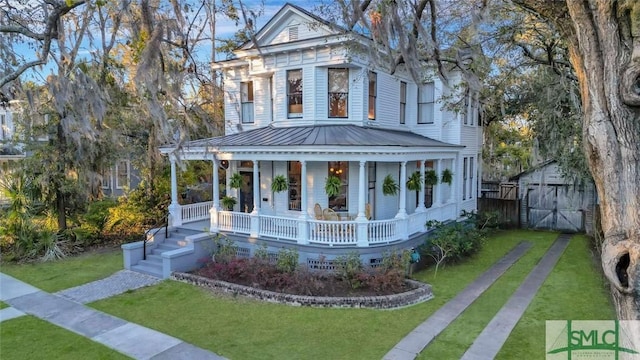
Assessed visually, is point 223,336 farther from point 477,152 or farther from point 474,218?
point 477,152

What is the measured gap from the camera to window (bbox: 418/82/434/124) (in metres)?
15.9

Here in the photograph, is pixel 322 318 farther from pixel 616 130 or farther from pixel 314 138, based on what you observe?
pixel 616 130

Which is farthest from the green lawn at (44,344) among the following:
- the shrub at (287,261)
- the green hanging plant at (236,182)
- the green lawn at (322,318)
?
the green hanging plant at (236,182)

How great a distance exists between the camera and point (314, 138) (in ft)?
38.6

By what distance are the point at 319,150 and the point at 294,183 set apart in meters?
3.18

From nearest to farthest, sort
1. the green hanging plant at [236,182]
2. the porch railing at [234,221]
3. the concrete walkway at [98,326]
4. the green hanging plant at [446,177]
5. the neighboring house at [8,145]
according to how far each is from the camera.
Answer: the concrete walkway at [98,326] → the porch railing at [234,221] → the green hanging plant at [236,182] → the neighboring house at [8,145] → the green hanging plant at [446,177]

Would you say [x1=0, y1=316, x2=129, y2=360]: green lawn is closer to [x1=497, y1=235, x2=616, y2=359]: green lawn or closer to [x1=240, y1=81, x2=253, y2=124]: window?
[x1=497, y1=235, x2=616, y2=359]: green lawn

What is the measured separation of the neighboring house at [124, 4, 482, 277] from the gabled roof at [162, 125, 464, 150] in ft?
0.15

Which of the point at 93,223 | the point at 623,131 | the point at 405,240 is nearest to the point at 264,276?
the point at 405,240

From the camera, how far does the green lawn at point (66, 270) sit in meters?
10.6

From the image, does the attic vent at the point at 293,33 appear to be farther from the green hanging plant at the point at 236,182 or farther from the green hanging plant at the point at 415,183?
the green hanging plant at the point at 415,183

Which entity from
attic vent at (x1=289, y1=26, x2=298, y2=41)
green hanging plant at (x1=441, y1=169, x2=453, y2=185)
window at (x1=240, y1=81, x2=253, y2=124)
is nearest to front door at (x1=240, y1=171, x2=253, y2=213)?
window at (x1=240, y1=81, x2=253, y2=124)

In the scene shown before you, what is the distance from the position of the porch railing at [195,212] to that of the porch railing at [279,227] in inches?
145

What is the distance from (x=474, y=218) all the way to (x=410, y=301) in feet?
27.8
